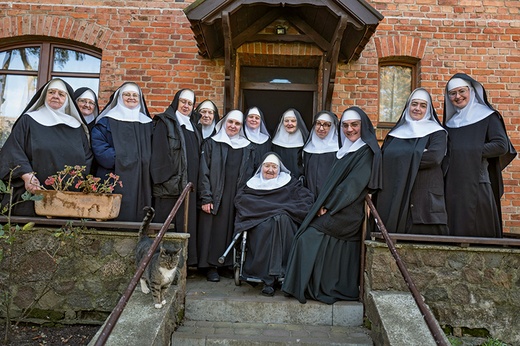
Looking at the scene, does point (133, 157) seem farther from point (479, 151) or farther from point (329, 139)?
point (479, 151)

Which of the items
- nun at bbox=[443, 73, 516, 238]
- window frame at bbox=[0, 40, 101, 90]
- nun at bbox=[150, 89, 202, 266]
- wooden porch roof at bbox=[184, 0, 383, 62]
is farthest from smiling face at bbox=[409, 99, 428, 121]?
window frame at bbox=[0, 40, 101, 90]

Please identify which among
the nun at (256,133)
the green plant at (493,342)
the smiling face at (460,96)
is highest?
the smiling face at (460,96)

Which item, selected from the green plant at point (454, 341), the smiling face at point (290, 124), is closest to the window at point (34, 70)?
the smiling face at point (290, 124)

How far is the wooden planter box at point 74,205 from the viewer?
3799 millimetres

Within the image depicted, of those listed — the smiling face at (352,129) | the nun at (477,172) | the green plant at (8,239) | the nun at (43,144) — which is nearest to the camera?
the green plant at (8,239)

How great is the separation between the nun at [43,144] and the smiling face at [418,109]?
318cm

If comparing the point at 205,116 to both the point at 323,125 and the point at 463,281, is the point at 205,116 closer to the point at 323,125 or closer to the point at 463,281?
the point at 323,125

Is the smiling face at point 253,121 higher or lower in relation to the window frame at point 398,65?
lower

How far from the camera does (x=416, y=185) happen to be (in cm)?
420

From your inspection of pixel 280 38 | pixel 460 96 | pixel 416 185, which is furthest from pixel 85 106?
pixel 460 96

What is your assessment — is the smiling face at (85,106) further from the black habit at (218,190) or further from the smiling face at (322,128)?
the smiling face at (322,128)

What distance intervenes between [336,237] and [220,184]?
139 centimetres

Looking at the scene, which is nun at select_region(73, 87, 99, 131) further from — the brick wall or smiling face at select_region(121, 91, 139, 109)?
the brick wall

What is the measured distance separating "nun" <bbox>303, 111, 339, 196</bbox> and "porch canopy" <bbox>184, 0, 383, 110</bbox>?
1026 millimetres
